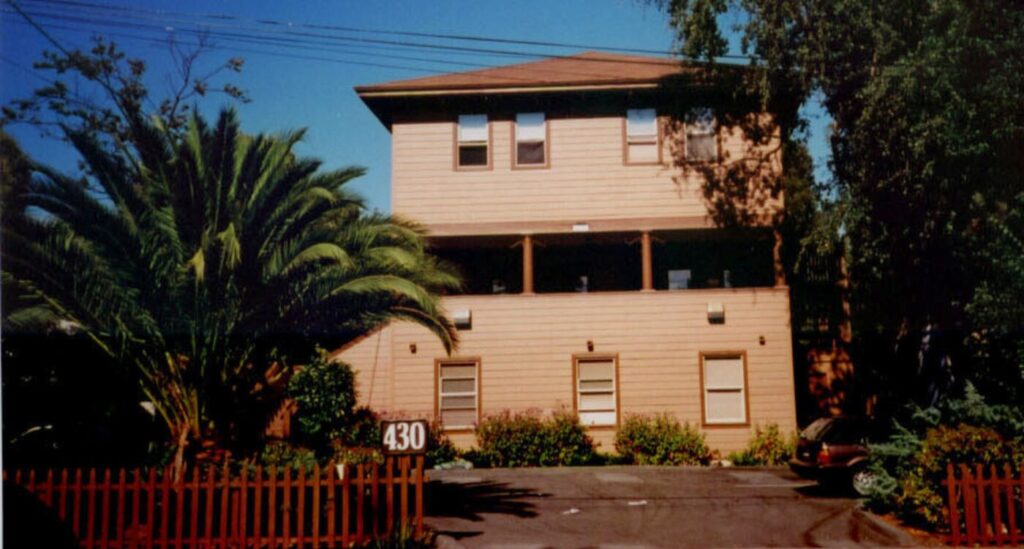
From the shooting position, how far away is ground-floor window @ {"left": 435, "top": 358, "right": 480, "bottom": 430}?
2064cm

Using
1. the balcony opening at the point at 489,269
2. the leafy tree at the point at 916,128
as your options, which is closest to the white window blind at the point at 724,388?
the leafy tree at the point at 916,128

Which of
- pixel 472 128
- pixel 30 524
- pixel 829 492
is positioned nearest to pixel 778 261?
pixel 829 492

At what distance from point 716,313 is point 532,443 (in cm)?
545

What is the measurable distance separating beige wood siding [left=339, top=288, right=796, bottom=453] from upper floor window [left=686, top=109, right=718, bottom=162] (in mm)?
3553

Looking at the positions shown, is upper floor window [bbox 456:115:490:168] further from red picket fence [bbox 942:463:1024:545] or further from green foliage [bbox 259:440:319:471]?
red picket fence [bbox 942:463:1024:545]

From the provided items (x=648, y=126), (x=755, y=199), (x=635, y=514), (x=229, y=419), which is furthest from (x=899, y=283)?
(x=229, y=419)

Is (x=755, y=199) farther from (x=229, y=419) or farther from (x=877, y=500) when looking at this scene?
(x=229, y=419)

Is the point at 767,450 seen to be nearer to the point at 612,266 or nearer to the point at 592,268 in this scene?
the point at 612,266

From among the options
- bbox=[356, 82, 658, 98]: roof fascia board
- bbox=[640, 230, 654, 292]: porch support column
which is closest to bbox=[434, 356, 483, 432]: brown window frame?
bbox=[640, 230, 654, 292]: porch support column

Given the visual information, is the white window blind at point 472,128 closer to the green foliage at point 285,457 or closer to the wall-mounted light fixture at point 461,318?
the wall-mounted light fixture at point 461,318

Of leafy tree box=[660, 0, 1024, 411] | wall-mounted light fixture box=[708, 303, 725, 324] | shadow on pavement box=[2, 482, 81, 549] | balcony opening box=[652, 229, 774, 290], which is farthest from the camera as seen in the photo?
balcony opening box=[652, 229, 774, 290]

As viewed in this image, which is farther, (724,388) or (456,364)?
(456,364)

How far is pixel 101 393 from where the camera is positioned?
563 inches

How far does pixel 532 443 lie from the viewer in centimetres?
1966
